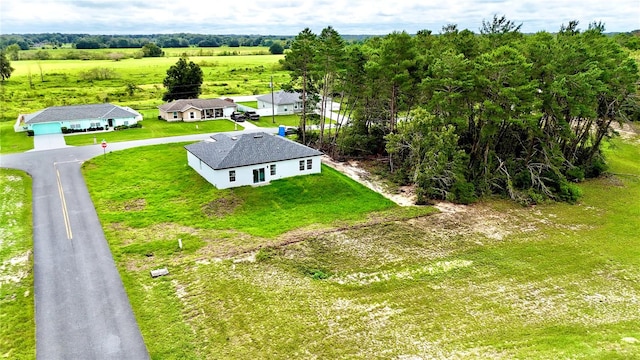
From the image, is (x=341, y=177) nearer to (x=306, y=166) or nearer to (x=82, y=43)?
(x=306, y=166)

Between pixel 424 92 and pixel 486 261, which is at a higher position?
pixel 424 92

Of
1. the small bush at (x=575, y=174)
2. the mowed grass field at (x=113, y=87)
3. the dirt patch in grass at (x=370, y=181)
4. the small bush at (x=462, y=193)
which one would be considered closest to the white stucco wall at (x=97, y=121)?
the mowed grass field at (x=113, y=87)

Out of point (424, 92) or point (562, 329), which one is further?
point (424, 92)

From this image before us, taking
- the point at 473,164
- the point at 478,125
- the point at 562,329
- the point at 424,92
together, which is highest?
the point at 424,92

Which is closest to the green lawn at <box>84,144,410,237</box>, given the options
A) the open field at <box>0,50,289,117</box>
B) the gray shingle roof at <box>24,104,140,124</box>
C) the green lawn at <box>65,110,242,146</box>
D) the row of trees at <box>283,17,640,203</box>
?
the row of trees at <box>283,17,640,203</box>

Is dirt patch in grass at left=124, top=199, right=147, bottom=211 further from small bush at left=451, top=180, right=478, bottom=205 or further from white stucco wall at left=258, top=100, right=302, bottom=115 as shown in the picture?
white stucco wall at left=258, top=100, right=302, bottom=115

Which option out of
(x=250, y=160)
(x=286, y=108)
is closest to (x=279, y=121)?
(x=286, y=108)

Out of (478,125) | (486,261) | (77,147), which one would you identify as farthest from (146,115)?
(486,261)
